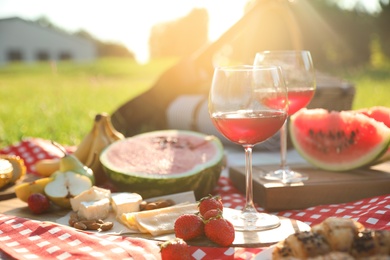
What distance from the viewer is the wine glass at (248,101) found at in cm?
230

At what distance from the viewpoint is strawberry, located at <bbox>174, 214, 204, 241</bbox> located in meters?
2.27

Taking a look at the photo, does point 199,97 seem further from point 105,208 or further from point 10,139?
point 105,208

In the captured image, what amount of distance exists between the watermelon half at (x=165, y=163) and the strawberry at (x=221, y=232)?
990 mm

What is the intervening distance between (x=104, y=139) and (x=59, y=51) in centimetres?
3505

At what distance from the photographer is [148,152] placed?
3.59 metres

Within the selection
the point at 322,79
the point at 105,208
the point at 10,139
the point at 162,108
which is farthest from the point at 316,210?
the point at 10,139

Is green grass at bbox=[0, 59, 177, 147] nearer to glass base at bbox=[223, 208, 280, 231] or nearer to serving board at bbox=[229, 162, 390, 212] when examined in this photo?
serving board at bbox=[229, 162, 390, 212]

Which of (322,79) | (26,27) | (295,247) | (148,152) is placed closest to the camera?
(295,247)

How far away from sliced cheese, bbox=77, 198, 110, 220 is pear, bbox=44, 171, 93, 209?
0.26 m

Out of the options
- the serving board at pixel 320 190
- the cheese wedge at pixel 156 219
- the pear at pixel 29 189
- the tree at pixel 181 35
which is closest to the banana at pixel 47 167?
the pear at pixel 29 189

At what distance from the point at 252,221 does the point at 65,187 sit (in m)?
1.11

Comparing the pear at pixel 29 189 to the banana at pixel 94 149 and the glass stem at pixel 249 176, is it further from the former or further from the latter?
the glass stem at pixel 249 176

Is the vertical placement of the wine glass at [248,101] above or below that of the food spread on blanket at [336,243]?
above

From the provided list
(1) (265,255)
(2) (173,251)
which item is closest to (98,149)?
(2) (173,251)
